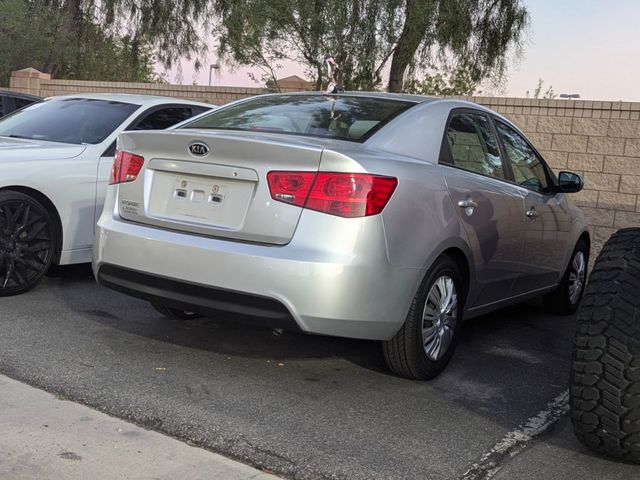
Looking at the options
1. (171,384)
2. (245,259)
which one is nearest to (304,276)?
(245,259)

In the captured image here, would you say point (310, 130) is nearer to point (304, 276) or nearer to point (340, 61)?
point (304, 276)

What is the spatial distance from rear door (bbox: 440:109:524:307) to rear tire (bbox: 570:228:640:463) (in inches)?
44.7

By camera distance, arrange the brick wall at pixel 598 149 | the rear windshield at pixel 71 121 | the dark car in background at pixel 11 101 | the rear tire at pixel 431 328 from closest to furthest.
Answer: the rear tire at pixel 431 328 < the rear windshield at pixel 71 121 < the brick wall at pixel 598 149 < the dark car in background at pixel 11 101

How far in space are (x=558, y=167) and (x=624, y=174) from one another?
2.57ft

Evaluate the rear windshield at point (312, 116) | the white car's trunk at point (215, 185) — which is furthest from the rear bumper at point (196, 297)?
the rear windshield at point (312, 116)

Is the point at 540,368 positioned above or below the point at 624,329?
below

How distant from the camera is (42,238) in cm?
553

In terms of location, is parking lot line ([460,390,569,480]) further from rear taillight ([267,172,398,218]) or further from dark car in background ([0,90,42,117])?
dark car in background ([0,90,42,117])

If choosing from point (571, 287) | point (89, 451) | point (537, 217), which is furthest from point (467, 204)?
point (571, 287)

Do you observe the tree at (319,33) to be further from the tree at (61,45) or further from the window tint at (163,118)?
the tree at (61,45)

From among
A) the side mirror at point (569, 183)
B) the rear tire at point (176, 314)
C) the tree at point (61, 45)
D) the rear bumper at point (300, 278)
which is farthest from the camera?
the tree at point (61, 45)

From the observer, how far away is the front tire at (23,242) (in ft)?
17.5

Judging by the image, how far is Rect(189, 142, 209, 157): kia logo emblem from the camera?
12.6ft

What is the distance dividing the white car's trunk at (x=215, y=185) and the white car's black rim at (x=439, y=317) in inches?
39.7
